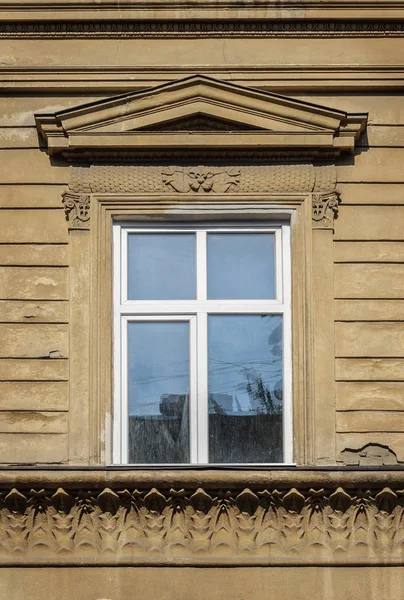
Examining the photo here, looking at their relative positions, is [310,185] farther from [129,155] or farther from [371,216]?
[129,155]

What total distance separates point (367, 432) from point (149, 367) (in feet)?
5.13

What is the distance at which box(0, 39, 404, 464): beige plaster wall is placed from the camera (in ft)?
31.1

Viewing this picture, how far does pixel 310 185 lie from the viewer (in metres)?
9.79

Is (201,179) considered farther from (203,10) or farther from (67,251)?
(203,10)

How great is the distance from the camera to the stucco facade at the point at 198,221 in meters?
9.13

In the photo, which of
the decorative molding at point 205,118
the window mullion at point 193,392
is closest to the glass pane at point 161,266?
the window mullion at point 193,392

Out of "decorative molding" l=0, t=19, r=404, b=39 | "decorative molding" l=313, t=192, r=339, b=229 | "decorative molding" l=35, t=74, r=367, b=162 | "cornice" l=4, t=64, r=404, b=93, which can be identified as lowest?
"decorative molding" l=313, t=192, r=339, b=229

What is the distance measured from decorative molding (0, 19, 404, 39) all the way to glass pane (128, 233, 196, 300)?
57.7 inches

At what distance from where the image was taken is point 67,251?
9.74 m

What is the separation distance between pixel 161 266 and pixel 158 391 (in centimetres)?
89

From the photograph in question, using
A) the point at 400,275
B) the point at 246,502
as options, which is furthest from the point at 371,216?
the point at 246,502

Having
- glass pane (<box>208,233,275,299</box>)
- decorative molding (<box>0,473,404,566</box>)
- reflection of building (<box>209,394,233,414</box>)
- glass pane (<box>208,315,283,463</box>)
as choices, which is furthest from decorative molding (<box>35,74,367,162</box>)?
decorative molding (<box>0,473,404,566</box>)

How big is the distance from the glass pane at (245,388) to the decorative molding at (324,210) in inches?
28.0

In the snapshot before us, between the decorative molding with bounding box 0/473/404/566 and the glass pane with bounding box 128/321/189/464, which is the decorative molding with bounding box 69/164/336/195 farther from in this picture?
the decorative molding with bounding box 0/473/404/566
